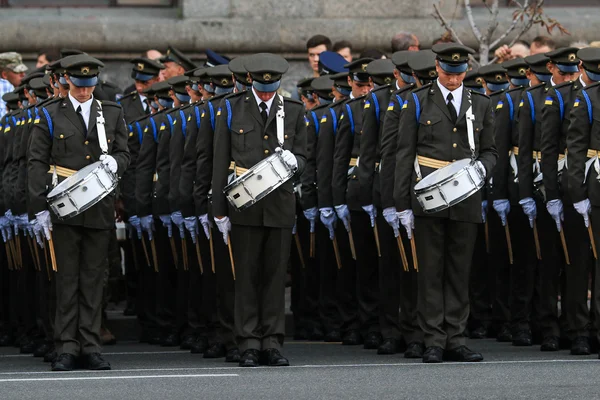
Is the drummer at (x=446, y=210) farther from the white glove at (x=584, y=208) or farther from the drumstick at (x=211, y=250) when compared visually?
the drumstick at (x=211, y=250)

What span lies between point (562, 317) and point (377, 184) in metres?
1.83

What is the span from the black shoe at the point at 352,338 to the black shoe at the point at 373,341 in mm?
424

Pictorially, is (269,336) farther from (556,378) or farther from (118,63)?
(118,63)

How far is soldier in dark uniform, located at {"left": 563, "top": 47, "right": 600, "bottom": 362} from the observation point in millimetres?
14805

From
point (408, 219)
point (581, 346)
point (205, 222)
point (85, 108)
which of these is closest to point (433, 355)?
point (408, 219)

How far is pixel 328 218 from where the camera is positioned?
1673 centimetres

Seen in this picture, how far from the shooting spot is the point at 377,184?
15.8m

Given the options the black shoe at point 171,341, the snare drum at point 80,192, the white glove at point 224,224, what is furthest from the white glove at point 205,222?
the black shoe at point 171,341

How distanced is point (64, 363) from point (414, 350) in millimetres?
2666

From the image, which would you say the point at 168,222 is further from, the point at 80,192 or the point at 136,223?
the point at 80,192

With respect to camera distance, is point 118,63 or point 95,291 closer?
point 95,291

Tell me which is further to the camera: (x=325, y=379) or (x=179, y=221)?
(x=179, y=221)

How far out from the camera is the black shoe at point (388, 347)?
51.0 ft

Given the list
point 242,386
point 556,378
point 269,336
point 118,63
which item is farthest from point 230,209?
point 118,63
